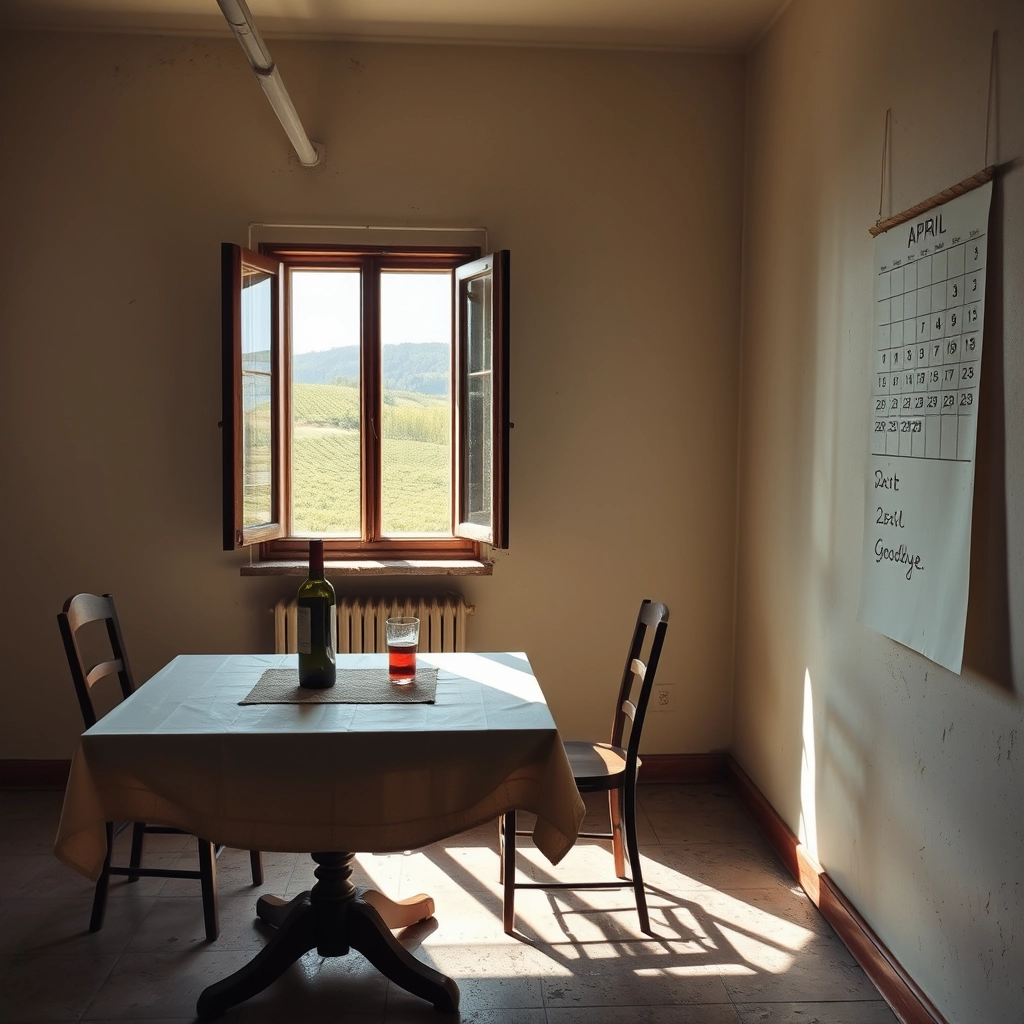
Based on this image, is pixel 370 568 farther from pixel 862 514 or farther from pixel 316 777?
pixel 862 514

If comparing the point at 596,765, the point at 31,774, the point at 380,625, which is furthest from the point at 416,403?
the point at 31,774

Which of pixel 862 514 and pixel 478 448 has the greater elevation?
pixel 478 448

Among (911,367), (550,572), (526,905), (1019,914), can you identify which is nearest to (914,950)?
(1019,914)

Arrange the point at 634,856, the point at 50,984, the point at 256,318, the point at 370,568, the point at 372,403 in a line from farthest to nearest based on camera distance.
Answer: the point at 372,403 < the point at 370,568 < the point at 256,318 < the point at 634,856 < the point at 50,984

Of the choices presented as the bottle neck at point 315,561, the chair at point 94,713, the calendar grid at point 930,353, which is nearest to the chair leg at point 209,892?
the chair at point 94,713

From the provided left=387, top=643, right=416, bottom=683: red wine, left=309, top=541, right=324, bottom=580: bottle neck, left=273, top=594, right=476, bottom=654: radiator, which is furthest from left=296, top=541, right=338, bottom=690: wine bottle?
left=273, top=594, right=476, bottom=654: radiator

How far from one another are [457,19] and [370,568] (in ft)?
7.30

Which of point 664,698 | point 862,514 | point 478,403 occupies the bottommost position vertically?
point 664,698

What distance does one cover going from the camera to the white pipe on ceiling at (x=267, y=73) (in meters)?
2.89

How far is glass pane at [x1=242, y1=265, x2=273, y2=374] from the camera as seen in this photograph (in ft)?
12.7

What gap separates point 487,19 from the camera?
389cm

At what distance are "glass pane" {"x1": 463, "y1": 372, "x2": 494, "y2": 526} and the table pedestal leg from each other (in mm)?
1679

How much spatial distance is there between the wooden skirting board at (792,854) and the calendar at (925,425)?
0.89 meters

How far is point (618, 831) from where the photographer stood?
3.25 metres
